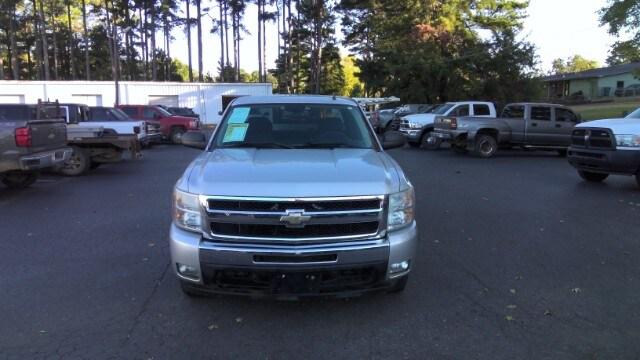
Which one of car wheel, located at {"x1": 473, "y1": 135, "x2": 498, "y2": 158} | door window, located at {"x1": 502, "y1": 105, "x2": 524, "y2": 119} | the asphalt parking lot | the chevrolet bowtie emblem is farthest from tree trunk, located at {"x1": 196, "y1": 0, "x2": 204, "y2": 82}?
the chevrolet bowtie emblem

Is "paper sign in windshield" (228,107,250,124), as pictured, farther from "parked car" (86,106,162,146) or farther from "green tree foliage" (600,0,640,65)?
"green tree foliage" (600,0,640,65)

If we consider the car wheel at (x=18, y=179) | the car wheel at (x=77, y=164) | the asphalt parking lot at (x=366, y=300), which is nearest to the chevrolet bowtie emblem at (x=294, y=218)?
the asphalt parking lot at (x=366, y=300)

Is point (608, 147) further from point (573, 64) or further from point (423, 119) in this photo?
point (573, 64)

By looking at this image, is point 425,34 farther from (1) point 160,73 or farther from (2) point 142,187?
(1) point 160,73

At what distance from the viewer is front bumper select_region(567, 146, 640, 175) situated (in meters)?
10.3

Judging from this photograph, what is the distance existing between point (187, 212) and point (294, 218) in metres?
0.83

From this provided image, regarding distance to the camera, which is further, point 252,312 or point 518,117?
point 518,117

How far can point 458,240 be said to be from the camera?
673cm

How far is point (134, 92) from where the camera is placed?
132 ft

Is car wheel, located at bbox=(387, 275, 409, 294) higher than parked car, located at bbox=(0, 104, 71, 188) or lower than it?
lower

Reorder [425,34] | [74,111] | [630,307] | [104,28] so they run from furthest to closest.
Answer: [104,28] → [425,34] → [74,111] → [630,307]

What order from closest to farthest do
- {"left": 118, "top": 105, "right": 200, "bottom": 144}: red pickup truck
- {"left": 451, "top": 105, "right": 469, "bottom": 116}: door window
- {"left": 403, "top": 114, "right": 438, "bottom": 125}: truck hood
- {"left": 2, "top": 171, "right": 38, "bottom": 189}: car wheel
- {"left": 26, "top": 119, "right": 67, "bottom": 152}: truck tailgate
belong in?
{"left": 26, "top": 119, "right": 67, "bottom": 152}: truck tailgate → {"left": 2, "top": 171, "right": 38, "bottom": 189}: car wheel → {"left": 451, "top": 105, "right": 469, "bottom": 116}: door window → {"left": 403, "top": 114, "right": 438, "bottom": 125}: truck hood → {"left": 118, "top": 105, "right": 200, "bottom": 144}: red pickup truck

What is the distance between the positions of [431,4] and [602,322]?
1594 inches

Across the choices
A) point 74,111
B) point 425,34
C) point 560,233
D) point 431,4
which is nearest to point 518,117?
point 560,233
